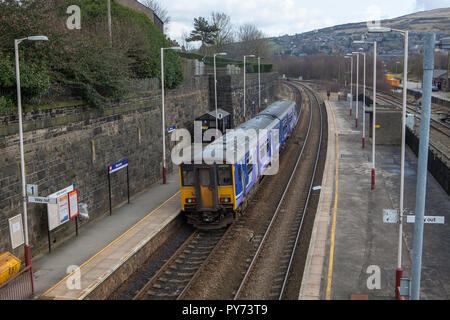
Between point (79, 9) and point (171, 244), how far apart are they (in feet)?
44.6

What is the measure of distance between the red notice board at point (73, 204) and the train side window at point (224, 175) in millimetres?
4884

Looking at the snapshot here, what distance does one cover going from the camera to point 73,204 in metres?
15.4

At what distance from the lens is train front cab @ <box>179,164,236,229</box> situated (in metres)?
16.4

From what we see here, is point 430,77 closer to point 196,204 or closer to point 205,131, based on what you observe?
point 196,204

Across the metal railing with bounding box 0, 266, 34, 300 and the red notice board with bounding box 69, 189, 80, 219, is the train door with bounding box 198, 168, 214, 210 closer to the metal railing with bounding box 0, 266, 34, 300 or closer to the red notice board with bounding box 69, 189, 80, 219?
the red notice board with bounding box 69, 189, 80, 219

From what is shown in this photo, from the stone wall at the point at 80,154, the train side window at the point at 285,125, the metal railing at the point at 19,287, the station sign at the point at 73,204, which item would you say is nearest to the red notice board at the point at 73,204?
the station sign at the point at 73,204

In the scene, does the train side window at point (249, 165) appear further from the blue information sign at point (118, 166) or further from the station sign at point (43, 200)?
the station sign at point (43, 200)

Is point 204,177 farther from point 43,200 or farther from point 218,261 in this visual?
point 43,200

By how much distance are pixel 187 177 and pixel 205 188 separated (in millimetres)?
761

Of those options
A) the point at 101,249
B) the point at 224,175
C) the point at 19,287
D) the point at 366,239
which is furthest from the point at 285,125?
the point at 19,287

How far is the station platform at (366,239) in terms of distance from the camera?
1188 centimetres

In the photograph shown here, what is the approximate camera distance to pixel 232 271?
1395 centimetres

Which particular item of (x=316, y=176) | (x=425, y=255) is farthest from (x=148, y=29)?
(x=425, y=255)

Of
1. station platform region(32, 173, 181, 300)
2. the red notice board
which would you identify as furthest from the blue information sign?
the red notice board
